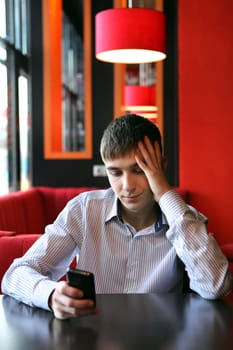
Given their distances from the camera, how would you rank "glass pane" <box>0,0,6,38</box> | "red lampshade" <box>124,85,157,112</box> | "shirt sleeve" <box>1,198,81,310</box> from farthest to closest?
"red lampshade" <box>124,85,157,112</box>
"glass pane" <box>0,0,6,38</box>
"shirt sleeve" <box>1,198,81,310</box>

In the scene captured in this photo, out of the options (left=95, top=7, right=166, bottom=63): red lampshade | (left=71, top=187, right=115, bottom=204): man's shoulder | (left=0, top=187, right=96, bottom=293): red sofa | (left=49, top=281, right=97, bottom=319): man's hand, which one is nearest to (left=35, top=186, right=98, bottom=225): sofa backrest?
(left=0, top=187, right=96, bottom=293): red sofa

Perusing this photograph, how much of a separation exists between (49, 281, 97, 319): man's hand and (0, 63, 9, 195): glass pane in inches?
170

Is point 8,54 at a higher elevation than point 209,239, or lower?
higher

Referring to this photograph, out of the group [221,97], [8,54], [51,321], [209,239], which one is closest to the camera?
[51,321]

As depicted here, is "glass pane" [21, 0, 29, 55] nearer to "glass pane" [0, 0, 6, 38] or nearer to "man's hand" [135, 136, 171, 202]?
"glass pane" [0, 0, 6, 38]

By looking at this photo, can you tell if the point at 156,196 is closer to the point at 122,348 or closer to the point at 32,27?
the point at 122,348

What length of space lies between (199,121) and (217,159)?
371 millimetres

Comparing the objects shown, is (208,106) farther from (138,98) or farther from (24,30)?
(24,30)

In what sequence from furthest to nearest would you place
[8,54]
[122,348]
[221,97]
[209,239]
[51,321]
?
[8,54] → [221,97] → [209,239] → [51,321] → [122,348]

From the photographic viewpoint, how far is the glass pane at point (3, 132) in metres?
5.47

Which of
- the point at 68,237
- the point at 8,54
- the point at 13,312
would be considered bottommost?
the point at 13,312

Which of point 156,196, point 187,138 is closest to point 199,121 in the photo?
point 187,138

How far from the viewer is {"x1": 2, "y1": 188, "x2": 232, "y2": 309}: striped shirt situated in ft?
4.89

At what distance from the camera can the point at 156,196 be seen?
1.58m
